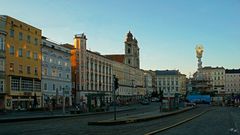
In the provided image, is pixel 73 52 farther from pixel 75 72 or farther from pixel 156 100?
pixel 156 100

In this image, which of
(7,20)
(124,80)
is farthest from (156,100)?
(7,20)

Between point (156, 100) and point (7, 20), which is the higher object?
point (7, 20)

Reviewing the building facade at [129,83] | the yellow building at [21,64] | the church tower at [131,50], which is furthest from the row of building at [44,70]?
the church tower at [131,50]

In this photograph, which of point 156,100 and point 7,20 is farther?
point 156,100

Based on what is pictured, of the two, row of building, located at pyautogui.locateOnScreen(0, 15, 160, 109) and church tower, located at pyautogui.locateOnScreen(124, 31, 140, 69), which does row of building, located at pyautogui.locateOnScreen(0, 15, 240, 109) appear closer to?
row of building, located at pyautogui.locateOnScreen(0, 15, 160, 109)

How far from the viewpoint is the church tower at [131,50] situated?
157 meters

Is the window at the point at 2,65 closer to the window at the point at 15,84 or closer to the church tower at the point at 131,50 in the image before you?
the window at the point at 15,84

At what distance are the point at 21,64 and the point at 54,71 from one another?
1406cm

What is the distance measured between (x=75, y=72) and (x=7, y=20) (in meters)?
37.6

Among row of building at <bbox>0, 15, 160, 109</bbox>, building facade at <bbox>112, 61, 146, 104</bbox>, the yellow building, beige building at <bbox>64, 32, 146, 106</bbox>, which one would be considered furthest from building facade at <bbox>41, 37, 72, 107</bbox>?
building facade at <bbox>112, 61, 146, 104</bbox>

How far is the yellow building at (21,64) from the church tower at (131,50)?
79.7 metres

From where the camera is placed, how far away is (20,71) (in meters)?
71.9

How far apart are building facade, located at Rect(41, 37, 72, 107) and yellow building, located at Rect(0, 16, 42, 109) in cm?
259

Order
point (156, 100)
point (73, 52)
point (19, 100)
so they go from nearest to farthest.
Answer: point (19, 100), point (73, 52), point (156, 100)
